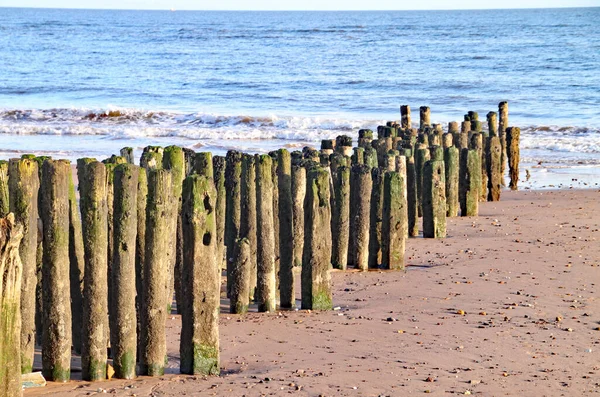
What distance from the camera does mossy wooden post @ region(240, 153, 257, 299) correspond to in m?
8.27

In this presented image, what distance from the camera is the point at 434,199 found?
11.5 metres

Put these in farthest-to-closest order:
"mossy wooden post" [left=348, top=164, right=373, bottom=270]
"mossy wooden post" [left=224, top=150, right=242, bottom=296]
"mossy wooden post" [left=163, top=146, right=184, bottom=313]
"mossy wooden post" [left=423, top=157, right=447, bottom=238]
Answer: "mossy wooden post" [left=423, top=157, right=447, bottom=238]
"mossy wooden post" [left=348, top=164, right=373, bottom=270]
"mossy wooden post" [left=224, top=150, right=242, bottom=296]
"mossy wooden post" [left=163, top=146, right=184, bottom=313]

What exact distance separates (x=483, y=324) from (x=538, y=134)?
62.5 ft

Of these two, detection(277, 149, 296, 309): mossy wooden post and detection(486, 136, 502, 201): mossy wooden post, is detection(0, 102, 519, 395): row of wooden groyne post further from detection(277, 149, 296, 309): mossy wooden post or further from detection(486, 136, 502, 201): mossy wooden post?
detection(486, 136, 502, 201): mossy wooden post

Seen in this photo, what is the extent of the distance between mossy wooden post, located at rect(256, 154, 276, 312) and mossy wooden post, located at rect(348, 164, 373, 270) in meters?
1.73

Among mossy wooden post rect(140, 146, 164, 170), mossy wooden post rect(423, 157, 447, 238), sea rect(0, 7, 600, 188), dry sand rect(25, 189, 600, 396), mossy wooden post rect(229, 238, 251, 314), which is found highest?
sea rect(0, 7, 600, 188)

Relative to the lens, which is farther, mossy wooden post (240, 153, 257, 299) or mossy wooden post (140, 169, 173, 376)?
mossy wooden post (240, 153, 257, 299)

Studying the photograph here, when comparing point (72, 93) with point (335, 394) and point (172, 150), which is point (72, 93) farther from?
point (335, 394)

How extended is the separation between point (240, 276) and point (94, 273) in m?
2.02

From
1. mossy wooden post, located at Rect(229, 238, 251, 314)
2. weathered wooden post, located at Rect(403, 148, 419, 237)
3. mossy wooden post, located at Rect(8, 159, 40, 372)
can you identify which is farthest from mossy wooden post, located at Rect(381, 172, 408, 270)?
mossy wooden post, located at Rect(8, 159, 40, 372)

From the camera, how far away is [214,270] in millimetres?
6254

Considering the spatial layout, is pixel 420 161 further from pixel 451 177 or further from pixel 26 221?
pixel 26 221

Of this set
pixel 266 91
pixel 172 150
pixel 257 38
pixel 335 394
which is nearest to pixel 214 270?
pixel 335 394

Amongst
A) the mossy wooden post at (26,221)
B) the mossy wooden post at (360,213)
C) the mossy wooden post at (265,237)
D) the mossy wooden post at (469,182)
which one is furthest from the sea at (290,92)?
the mossy wooden post at (26,221)
